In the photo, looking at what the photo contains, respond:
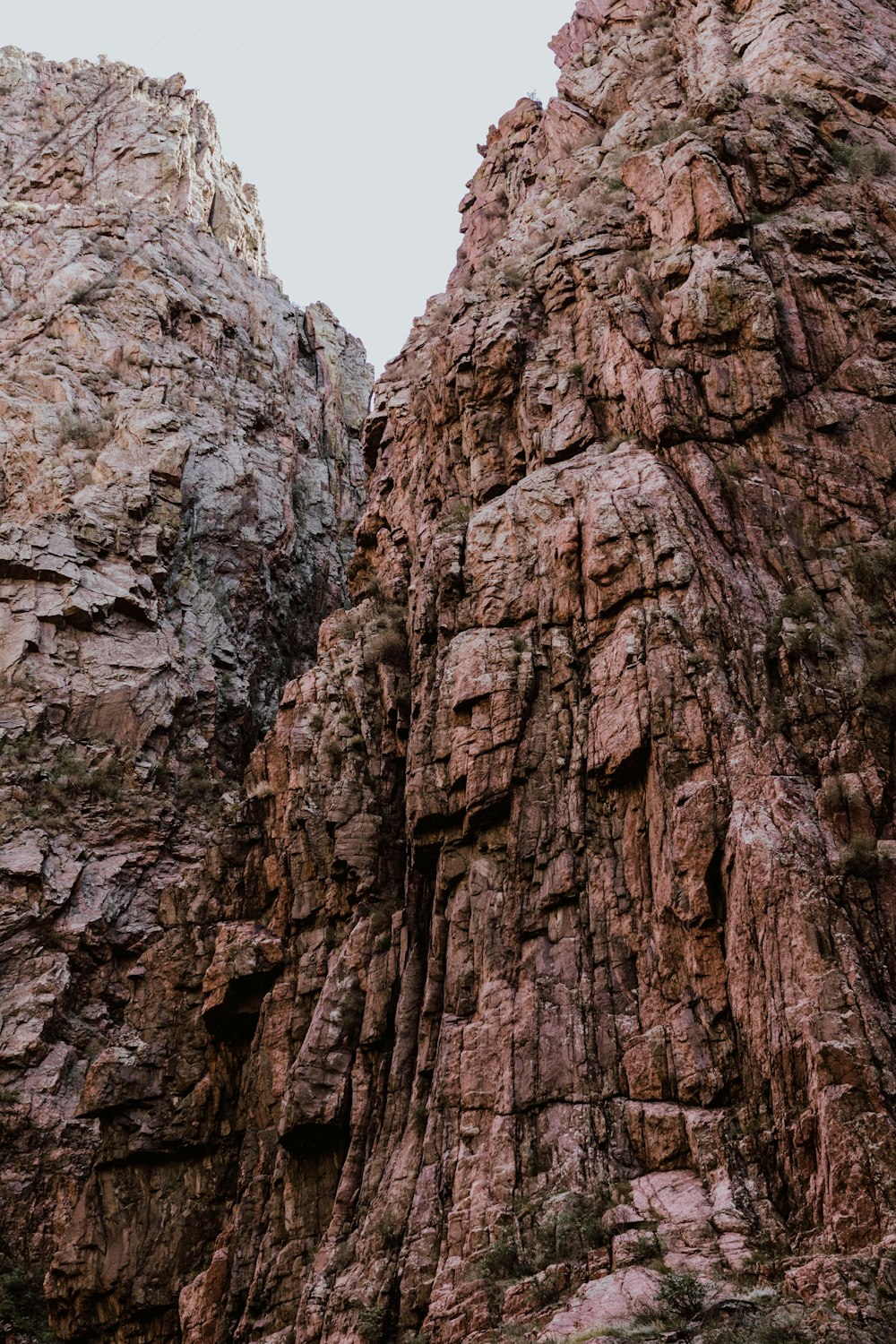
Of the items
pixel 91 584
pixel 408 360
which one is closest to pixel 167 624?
pixel 91 584

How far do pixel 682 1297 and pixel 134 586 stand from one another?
28280 millimetres

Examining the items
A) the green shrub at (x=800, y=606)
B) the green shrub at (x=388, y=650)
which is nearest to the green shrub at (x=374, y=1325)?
→ the green shrub at (x=800, y=606)

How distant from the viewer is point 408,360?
37.6 meters

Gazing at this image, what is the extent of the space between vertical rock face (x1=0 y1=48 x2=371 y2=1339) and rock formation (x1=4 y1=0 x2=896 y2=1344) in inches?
10.3

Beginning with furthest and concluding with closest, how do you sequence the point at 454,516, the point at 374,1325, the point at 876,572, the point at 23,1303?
the point at 454,516
the point at 23,1303
the point at 876,572
the point at 374,1325

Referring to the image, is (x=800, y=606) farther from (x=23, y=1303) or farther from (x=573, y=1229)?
(x=23, y=1303)

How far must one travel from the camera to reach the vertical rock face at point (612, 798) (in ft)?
54.0

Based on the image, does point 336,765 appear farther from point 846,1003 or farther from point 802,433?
point 846,1003

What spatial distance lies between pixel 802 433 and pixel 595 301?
22.4 feet

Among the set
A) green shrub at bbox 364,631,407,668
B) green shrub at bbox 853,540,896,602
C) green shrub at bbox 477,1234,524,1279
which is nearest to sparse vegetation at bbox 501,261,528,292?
green shrub at bbox 364,631,407,668

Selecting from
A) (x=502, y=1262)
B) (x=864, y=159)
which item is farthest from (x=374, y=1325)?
(x=864, y=159)

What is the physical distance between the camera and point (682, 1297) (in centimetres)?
1427

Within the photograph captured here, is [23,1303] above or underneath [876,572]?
underneath

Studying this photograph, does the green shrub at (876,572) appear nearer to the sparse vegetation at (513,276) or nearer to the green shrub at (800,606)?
the green shrub at (800,606)
